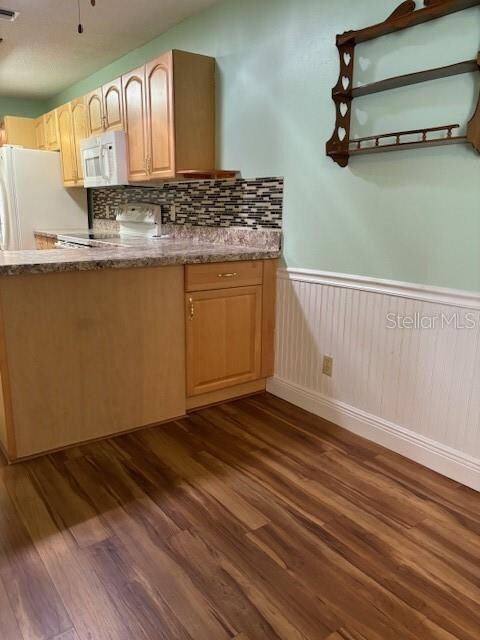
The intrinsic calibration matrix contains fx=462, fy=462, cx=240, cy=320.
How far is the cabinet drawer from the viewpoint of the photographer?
2.41 m

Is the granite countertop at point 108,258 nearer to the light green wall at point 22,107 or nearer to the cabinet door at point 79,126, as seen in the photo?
A: the cabinet door at point 79,126

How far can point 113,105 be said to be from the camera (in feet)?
11.4

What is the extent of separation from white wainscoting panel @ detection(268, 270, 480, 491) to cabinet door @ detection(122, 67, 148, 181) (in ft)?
4.60

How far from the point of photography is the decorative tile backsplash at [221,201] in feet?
8.87

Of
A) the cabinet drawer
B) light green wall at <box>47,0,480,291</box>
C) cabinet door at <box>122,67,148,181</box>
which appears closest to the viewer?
light green wall at <box>47,0,480,291</box>

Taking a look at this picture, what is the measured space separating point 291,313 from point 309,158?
85 cm

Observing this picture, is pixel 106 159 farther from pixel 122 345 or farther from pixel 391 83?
pixel 391 83

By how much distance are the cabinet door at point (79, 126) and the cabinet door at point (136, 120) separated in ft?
2.84

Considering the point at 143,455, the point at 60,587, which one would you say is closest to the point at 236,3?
the point at 143,455

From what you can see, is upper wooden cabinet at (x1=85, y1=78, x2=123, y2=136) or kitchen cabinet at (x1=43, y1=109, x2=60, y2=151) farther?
kitchen cabinet at (x1=43, y1=109, x2=60, y2=151)

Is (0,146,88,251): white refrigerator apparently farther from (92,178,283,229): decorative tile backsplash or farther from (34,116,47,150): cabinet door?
(92,178,283,229): decorative tile backsplash

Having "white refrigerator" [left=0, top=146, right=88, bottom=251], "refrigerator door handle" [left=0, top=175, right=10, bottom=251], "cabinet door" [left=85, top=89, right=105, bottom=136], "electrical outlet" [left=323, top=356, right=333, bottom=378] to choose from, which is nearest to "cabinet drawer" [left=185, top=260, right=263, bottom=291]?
"electrical outlet" [left=323, top=356, right=333, bottom=378]

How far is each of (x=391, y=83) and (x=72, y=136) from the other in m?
3.32

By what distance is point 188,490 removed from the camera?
1877 millimetres
